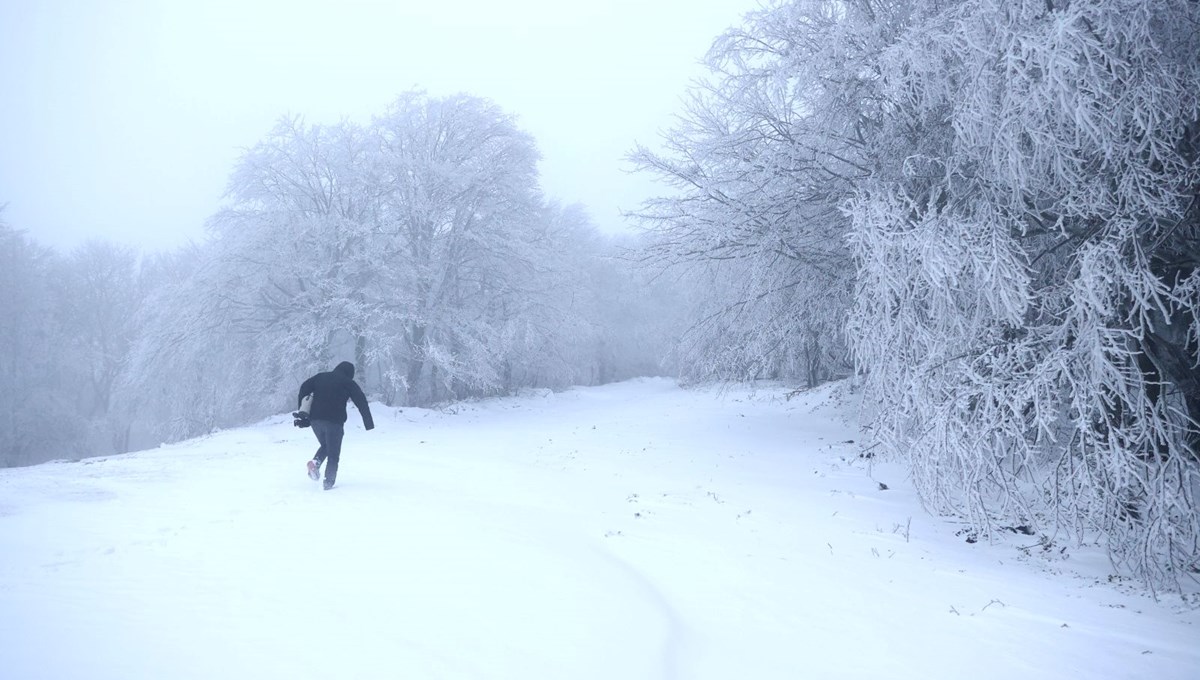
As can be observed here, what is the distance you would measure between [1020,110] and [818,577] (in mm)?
4790

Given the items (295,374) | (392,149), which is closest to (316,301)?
(295,374)

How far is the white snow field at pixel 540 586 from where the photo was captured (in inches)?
136

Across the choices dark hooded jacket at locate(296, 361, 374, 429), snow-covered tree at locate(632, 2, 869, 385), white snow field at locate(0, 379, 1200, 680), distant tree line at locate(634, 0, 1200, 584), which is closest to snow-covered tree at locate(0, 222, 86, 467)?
white snow field at locate(0, 379, 1200, 680)

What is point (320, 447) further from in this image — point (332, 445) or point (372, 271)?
point (372, 271)

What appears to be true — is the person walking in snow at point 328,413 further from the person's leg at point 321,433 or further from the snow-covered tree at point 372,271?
the snow-covered tree at point 372,271

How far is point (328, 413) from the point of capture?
860cm

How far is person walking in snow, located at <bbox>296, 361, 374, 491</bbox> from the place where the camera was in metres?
8.52

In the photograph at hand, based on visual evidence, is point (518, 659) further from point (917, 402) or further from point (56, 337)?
point (56, 337)

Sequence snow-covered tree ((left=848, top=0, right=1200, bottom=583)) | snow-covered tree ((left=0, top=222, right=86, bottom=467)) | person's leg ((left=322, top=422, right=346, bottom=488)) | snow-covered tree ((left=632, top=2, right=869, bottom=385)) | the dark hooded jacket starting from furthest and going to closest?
snow-covered tree ((left=0, top=222, right=86, bottom=467))
snow-covered tree ((left=632, top=2, right=869, bottom=385))
the dark hooded jacket
person's leg ((left=322, top=422, right=346, bottom=488))
snow-covered tree ((left=848, top=0, right=1200, bottom=583))

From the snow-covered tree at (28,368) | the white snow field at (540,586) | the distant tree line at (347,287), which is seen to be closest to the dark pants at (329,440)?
the white snow field at (540,586)

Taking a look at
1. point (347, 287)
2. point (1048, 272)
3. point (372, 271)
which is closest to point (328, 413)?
point (1048, 272)

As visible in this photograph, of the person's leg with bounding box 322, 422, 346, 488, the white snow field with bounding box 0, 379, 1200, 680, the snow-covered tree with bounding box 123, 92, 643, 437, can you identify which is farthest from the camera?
the snow-covered tree with bounding box 123, 92, 643, 437

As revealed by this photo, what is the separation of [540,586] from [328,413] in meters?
5.06

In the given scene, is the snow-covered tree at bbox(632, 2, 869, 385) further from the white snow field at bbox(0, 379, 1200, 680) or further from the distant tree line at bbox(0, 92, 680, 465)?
the distant tree line at bbox(0, 92, 680, 465)
